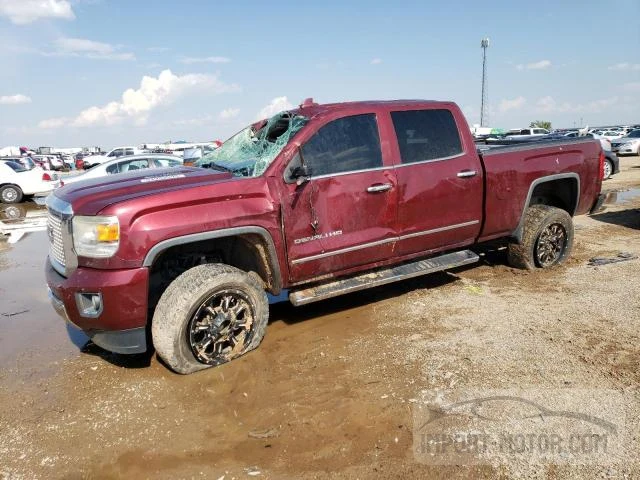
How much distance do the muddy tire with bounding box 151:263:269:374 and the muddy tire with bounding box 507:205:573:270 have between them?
10.9 feet

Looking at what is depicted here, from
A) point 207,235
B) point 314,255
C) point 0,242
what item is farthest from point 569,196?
point 0,242

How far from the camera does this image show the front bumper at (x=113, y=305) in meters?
3.30

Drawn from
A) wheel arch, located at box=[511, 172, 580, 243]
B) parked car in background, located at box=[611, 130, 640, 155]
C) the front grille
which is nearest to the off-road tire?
the front grille

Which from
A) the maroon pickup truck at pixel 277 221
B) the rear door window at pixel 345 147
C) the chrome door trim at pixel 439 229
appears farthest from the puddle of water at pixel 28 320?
the chrome door trim at pixel 439 229

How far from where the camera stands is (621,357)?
3543 millimetres

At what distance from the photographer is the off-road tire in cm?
1645

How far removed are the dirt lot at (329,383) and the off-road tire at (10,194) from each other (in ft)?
44.0

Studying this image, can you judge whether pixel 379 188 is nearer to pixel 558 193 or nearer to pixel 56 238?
pixel 56 238

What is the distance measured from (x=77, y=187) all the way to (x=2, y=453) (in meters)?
2.01

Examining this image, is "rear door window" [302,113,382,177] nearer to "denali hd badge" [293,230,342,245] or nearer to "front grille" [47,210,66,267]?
"denali hd badge" [293,230,342,245]

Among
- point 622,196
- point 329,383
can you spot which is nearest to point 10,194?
point 329,383

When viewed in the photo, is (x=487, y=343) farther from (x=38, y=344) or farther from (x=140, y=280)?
(x=38, y=344)

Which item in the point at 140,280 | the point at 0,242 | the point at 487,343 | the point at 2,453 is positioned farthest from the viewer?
the point at 0,242

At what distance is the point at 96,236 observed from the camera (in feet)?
10.8
